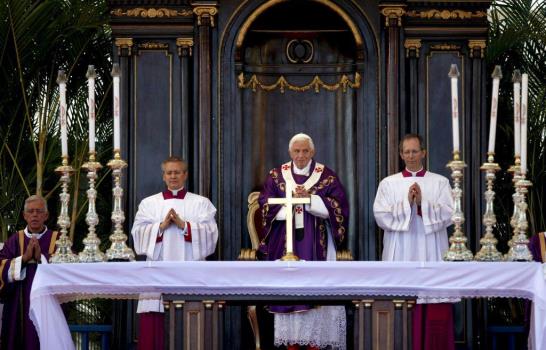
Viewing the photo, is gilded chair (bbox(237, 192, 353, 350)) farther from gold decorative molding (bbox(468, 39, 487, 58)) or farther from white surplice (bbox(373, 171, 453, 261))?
gold decorative molding (bbox(468, 39, 487, 58))

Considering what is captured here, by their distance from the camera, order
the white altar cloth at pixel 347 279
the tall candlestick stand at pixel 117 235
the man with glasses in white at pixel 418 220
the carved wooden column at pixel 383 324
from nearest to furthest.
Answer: the carved wooden column at pixel 383 324
the white altar cloth at pixel 347 279
the tall candlestick stand at pixel 117 235
the man with glasses in white at pixel 418 220

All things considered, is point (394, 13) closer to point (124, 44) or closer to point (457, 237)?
point (124, 44)

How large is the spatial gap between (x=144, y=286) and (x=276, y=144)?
15.4 ft

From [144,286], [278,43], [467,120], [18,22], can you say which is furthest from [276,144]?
[144,286]

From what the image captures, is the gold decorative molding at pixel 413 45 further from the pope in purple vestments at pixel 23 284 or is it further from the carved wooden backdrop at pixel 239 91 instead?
the pope in purple vestments at pixel 23 284

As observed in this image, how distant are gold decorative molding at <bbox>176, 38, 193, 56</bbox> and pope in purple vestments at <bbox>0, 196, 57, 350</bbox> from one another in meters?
2.41

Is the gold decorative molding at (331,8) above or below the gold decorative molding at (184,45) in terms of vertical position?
above

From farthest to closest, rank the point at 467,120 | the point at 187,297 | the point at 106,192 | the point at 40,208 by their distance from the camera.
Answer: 1. the point at 106,192
2. the point at 467,120
3. the point at 40,208
4. the point at 187,297

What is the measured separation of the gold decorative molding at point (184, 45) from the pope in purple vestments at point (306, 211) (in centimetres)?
173

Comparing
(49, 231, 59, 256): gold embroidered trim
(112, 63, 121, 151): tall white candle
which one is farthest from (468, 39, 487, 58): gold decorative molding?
(49, 231, 59, 256): gold embroidered trim

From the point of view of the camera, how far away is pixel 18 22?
677 inches

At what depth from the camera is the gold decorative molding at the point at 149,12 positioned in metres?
15.9

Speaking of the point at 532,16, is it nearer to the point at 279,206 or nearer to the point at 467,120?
the point at 467,120

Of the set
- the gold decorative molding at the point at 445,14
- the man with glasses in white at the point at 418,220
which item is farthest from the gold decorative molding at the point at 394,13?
the man with glasses in white at the point at 418,220
